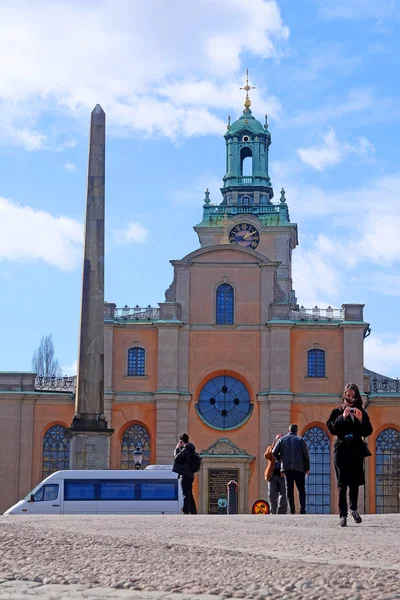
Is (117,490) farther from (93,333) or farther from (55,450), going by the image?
(55,450)

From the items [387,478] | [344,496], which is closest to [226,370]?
[387,478]

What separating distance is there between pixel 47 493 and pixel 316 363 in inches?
838

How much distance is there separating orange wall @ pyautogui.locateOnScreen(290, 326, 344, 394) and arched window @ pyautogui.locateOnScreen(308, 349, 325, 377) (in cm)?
15

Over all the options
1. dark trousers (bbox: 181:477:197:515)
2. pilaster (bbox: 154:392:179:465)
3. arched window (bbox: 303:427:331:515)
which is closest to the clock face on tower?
→ pilaster (bbox: 154:392:179:465)

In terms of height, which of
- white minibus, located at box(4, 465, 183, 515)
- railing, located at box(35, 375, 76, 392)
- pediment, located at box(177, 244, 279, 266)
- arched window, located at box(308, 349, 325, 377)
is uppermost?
pediment, located at box(177, 244, 279, 266)

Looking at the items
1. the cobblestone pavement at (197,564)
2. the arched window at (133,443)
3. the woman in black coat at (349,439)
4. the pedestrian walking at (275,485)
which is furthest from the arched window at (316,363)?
the cobblestone pavement at (197,564)

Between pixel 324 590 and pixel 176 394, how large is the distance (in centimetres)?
4102

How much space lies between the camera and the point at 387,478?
154ft

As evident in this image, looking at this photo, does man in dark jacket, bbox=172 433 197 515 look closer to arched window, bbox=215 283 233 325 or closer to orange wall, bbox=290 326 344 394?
orange wall, bbox=290 326 344 394

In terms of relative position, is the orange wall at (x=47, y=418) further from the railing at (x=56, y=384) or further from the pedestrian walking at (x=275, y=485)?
the pedestrian walking at (x=275, y=485)

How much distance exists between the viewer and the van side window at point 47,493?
29.1 metres

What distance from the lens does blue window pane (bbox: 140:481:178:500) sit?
29.8m

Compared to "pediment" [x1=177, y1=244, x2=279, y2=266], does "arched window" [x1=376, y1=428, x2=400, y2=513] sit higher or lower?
lower

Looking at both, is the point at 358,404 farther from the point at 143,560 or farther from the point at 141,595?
the point at 141,595
